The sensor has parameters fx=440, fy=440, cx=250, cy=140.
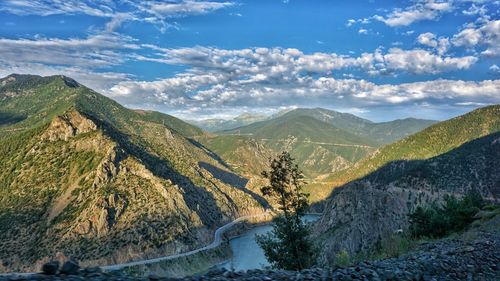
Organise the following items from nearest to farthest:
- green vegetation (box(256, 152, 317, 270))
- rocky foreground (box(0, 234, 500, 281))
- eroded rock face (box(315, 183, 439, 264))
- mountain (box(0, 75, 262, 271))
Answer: rocky foreground (box(0, 234, 500, 281)), green vegetation (box(256, 152, 317, 270)), eroded rock face (box(315, 183, 439, 264)), mountain (box(0, 75, 262, 271))

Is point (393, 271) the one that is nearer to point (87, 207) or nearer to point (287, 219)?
point (287, 219)

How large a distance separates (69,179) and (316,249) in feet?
515

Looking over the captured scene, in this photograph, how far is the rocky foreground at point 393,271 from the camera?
10.8 metres

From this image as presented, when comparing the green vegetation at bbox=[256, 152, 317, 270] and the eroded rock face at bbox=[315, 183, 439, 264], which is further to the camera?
the eroded rock face at bbox=[315, 183, 439, 264]

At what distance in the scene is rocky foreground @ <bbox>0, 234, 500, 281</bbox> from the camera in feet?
35.5

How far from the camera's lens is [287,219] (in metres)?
42.8

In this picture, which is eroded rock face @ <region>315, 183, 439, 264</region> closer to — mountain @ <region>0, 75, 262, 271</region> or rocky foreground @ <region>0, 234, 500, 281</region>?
mountain @ <region>0, 75, 262, 271</region>

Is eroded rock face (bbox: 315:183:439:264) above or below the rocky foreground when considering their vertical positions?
below

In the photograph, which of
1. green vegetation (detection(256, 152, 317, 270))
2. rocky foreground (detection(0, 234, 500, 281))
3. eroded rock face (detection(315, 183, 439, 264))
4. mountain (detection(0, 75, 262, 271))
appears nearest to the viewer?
rocky foreground (detection(0, 234, 500, 281))

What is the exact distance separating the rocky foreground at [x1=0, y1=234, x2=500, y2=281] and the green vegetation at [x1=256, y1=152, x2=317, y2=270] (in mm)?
22545

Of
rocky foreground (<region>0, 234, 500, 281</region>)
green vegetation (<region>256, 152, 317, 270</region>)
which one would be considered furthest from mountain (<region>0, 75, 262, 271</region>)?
rocky foreground (<region>0, 234, 500, 281</region>)

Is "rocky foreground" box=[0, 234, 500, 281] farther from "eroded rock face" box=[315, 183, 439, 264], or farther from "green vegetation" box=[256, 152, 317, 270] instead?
"eroded rock face" box=[315, 183, 439, 264]

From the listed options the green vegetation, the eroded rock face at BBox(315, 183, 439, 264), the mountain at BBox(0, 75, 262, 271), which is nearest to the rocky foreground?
the green vegetation

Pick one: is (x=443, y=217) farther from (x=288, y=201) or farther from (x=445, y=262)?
(x=445, y=262)
